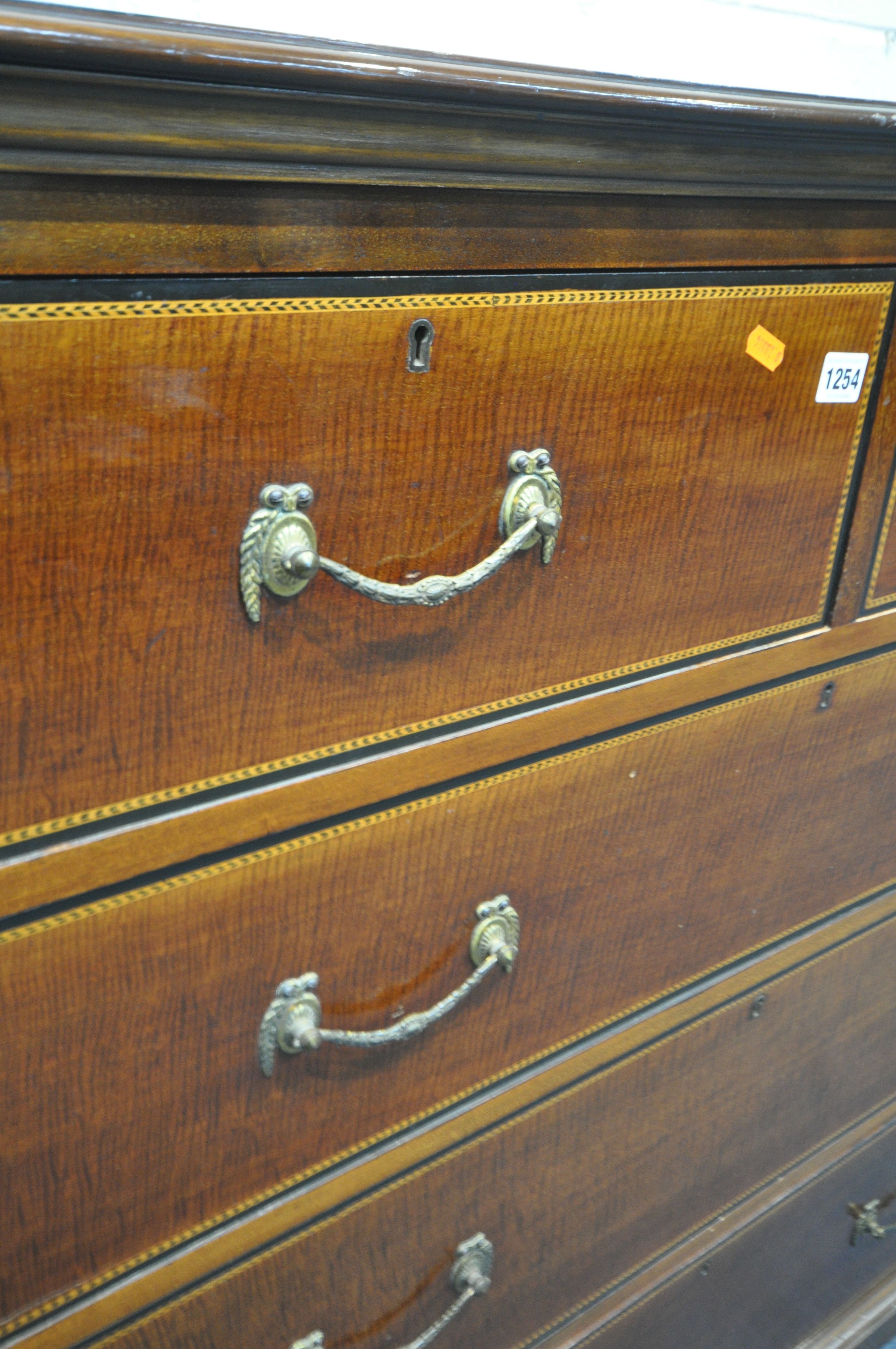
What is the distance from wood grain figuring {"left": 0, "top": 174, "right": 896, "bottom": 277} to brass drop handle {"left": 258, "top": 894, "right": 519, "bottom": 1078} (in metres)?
0.34

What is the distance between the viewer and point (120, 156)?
371 mm

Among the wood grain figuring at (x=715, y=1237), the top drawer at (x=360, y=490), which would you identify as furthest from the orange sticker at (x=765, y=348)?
the wood grain figuring at (x=715, y=1237)

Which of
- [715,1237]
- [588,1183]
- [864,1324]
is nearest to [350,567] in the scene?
[588,1183]

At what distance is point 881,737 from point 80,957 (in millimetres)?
600

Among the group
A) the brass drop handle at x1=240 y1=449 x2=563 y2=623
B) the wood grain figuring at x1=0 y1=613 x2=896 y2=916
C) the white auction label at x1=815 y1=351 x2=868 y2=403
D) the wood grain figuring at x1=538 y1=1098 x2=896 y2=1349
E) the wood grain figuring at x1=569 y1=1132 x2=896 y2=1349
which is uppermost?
Result: the white auction label at x1=815 y1=351 x2=868 y2=403

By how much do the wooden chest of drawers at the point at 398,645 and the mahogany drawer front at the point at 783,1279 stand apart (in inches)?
4.5

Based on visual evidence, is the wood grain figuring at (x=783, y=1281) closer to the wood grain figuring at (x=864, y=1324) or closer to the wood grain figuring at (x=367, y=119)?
the wood grain figuring at (x=864, y=1324)

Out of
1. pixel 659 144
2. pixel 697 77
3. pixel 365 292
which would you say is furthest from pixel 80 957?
pixel 697 77

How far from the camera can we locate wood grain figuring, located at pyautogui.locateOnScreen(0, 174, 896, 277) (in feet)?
1.23

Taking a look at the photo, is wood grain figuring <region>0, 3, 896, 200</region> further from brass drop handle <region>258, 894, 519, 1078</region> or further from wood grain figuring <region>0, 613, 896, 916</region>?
brass drop handle <region>258, 894, 519, 1078</region>

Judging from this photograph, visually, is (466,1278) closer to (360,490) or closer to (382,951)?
(382,951)

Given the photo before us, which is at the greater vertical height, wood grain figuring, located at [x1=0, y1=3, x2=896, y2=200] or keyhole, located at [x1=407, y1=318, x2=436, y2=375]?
wood grain figuring, located at [x1=0, y1=3, x2=896, y2=200]

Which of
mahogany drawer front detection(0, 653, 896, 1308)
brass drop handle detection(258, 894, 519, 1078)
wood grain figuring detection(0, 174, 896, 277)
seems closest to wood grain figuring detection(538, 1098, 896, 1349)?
mahogany drawer front detection(0, 653, 896, 1308)

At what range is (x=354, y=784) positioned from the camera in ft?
1.75
